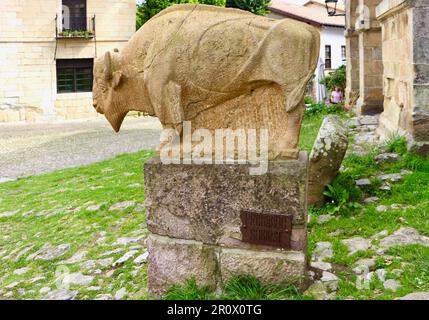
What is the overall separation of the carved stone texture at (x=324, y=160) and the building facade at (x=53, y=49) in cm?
1561

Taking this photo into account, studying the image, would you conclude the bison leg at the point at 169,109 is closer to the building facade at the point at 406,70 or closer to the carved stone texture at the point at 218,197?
the carved stone texture at the point at 218,197

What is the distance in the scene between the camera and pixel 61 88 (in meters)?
20.6

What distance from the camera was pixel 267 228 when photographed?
3.36m

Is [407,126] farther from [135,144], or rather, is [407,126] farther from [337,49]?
[337,49]

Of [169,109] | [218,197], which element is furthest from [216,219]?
[169,109]

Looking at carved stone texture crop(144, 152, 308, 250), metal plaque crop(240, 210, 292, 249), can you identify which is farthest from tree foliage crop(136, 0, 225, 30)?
metal plaque crop(240, 210, 292, 249)

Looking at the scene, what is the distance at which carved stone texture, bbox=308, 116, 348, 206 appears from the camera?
5141 millimetres

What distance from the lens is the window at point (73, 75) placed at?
2062cm

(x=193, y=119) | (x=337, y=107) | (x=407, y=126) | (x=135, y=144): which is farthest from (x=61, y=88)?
(x=193, y=119)

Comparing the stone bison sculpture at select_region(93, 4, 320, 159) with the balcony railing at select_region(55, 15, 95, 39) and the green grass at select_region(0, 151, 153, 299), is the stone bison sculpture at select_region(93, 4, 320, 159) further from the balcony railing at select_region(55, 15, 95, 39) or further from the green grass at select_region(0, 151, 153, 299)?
the balcony railing at select_region(55, 15, 95, 39)

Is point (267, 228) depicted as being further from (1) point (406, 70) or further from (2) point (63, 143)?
(2) point (63, 143)

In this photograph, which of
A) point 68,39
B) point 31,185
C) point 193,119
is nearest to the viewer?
point 193,119
